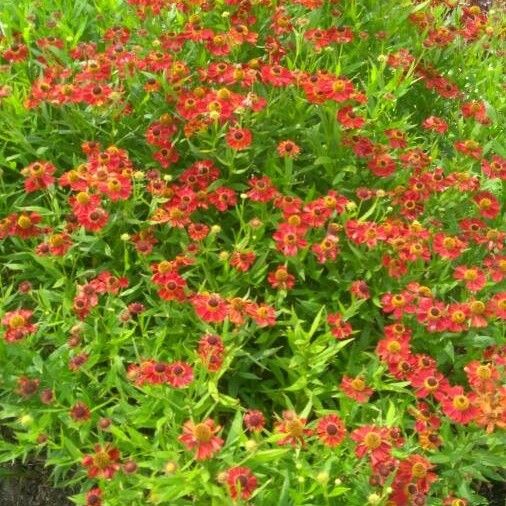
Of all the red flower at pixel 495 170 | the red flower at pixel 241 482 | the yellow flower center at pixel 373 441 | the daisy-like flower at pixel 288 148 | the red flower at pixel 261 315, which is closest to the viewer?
the red flower at pixel 241 482

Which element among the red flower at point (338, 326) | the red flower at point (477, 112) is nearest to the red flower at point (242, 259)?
the red flower at point (338, 326)

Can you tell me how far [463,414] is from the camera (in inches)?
73.1

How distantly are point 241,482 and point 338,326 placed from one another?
635 millimetres

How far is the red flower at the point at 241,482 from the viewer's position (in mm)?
1632

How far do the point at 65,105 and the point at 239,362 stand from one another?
1114 millimetres

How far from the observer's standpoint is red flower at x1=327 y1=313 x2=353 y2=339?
83.2 inches

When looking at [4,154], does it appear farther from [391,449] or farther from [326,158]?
[391,449]

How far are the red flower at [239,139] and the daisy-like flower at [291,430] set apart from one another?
875mm

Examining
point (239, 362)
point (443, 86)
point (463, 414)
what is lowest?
point (239, 362)

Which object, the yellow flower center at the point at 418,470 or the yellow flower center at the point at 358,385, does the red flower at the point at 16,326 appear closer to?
the yellow flower center at the point at 358,385

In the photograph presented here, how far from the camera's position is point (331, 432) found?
1.83 meters

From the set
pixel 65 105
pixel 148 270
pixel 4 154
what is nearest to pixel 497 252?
pixel 148 270

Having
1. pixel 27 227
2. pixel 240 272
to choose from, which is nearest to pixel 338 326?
pixel 240 272

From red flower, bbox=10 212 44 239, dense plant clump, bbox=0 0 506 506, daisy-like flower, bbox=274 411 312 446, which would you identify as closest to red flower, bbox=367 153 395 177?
dense plant clump, bbox=0 0 506 506
